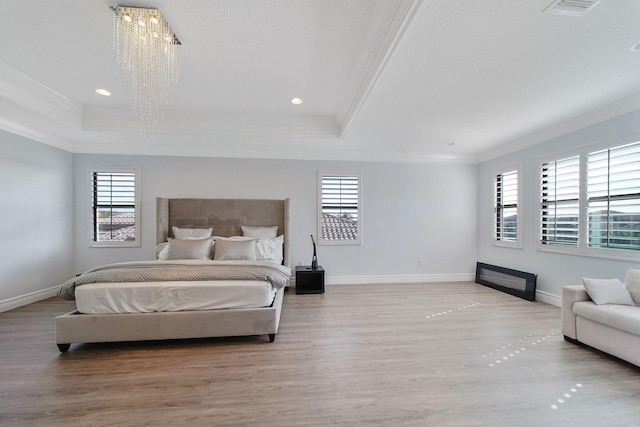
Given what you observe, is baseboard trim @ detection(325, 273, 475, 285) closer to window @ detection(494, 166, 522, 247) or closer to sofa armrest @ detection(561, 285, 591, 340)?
window @ detection(494, 166, 522, 247)

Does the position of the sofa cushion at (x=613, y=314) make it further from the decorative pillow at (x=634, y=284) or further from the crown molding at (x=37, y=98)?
the crown molding at (x=37, y=98)

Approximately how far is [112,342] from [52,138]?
3.79m

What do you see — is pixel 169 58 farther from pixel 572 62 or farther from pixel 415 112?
pixel 572 62

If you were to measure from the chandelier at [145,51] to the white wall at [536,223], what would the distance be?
516cm

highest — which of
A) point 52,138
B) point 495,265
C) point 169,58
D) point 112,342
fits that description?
point 169,58

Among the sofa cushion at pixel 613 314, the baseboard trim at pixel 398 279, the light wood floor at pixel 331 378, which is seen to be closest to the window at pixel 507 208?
the baseboard trim at pixel 398 279

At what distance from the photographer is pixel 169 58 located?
2.69 m

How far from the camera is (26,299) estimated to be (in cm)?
397

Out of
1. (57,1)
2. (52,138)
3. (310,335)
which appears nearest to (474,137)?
(310,335)

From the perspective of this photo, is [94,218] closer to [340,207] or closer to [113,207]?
[113,207]

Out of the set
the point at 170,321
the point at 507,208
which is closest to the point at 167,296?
the point at 170,321

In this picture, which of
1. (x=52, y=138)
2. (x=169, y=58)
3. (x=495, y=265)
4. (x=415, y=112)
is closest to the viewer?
(x=169, y=58)

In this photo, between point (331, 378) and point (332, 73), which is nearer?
point (331, 378)

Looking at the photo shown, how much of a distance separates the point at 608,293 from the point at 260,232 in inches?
180
